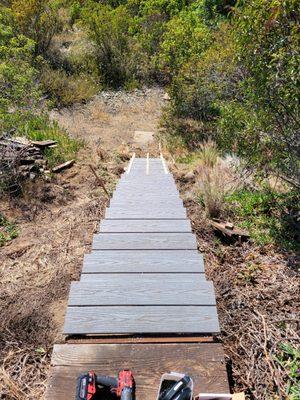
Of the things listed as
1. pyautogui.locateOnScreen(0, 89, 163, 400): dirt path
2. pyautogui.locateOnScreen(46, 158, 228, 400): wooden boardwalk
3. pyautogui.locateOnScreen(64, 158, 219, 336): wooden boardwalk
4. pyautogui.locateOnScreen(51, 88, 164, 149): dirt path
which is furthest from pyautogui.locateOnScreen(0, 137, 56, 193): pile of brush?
pyautogui.locateOnScreen(46, 158, 228, 400): wooden boardwalk

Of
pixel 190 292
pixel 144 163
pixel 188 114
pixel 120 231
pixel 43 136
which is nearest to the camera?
pixel 190 292

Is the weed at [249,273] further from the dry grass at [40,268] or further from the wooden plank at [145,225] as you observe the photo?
the dry grass at [40,268]

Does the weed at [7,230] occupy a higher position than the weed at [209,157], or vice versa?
the weed at [209,157]

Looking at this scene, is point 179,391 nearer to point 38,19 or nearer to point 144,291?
point 144,291

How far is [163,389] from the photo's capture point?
8.52ft

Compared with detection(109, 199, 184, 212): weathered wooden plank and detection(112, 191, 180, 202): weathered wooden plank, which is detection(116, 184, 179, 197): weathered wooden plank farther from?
detection(109, 199, 184, 212): weathered wooden plank

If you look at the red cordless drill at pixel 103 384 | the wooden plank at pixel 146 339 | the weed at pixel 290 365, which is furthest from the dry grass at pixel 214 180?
the red cordless drill at pixel 103 384

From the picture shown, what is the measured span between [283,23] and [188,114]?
7050 millimetres

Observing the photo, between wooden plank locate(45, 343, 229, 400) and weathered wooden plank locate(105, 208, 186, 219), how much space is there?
7.76 ft

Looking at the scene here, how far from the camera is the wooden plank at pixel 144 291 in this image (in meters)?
3.22

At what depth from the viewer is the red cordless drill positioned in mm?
2424

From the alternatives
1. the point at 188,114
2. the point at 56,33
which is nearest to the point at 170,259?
the point at 188,114

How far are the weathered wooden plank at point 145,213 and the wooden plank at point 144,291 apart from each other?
1572 millimetres

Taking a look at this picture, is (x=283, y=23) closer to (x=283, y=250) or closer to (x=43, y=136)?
(x=283, y=250)
